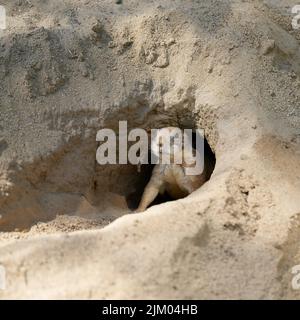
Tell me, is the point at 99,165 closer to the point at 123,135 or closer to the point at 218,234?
the point at 123,135

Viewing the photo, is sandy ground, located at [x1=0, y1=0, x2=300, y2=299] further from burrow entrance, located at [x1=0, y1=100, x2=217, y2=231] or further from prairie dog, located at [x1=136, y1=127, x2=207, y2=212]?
prairie dog, located at [x1=136, y1=127, x2=207, y2=212]

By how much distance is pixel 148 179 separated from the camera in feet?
12.4

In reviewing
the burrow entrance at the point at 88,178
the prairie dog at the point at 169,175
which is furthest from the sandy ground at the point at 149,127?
the prairie dog at the point at 169,175

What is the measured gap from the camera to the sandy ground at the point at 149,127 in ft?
7.60

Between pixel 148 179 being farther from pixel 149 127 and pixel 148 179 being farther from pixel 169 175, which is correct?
pixel 149 127

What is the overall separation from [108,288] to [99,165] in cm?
139

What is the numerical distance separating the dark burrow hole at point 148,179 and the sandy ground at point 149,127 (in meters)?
0.02

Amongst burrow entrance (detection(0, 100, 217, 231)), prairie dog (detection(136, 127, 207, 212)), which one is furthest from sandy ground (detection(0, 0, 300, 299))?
prairie dog (detection(136, 127, 207, 212))

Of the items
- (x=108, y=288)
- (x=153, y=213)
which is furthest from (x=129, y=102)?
(x=108, y=288)

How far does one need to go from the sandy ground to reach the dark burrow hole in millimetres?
17

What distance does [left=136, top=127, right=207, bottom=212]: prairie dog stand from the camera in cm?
349

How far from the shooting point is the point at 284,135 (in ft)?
10.1

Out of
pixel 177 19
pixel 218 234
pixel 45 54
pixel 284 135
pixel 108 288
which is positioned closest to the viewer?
pixel 108 288

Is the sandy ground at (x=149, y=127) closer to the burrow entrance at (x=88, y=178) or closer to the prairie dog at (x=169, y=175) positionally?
the burrow entrance at (x=88, y=178)
